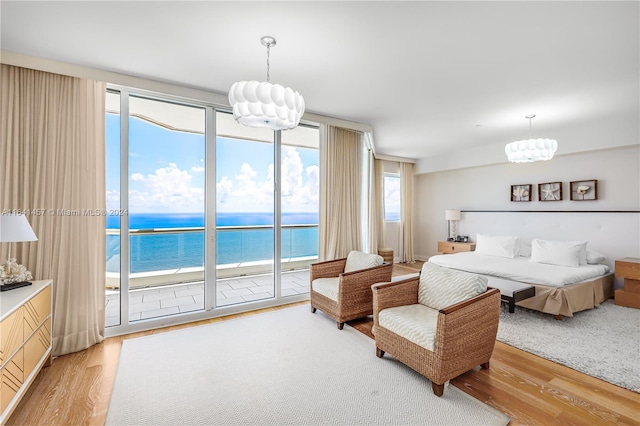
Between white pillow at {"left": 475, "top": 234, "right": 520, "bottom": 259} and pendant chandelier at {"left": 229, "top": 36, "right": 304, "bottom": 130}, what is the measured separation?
4.44 meters

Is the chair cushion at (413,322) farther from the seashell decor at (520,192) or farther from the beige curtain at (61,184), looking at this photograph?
the seashell decor at (520,192)

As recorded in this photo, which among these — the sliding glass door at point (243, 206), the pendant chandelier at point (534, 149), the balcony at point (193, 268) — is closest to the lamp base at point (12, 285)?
the balcony at point (193, 268)

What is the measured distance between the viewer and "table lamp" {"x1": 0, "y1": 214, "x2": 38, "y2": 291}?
1.97 meters

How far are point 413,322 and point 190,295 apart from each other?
300cm

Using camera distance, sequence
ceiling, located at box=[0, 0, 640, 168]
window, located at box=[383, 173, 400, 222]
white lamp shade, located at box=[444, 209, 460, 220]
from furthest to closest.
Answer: window, located at box=[383, 173, 400, 222] → white lamp shade, located at box=[444, 209, 460, 220] → ceiling, located at box=[0, 0, 640, 168]

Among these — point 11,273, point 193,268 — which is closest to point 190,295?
point 193,268

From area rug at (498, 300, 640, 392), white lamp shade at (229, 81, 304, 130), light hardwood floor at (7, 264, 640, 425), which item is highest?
white lamp shade at (229, 81, 304, 130)

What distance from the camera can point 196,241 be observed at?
3609 mm

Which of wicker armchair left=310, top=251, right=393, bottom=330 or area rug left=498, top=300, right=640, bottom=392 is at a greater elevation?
wicker armchair left=310, top=251, right=393, bottom=330

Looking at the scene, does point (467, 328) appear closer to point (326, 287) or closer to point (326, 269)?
point (326, 287)

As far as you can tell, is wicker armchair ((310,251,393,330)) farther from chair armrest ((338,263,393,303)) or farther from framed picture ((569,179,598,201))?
framed picture ((569,179,598,201))

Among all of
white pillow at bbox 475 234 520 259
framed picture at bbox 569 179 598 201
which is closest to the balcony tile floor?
white pillow at bbox 475 234 520 259

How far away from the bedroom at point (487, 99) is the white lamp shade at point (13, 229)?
4.52 ft

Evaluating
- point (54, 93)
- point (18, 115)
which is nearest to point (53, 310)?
point (18, 115)
